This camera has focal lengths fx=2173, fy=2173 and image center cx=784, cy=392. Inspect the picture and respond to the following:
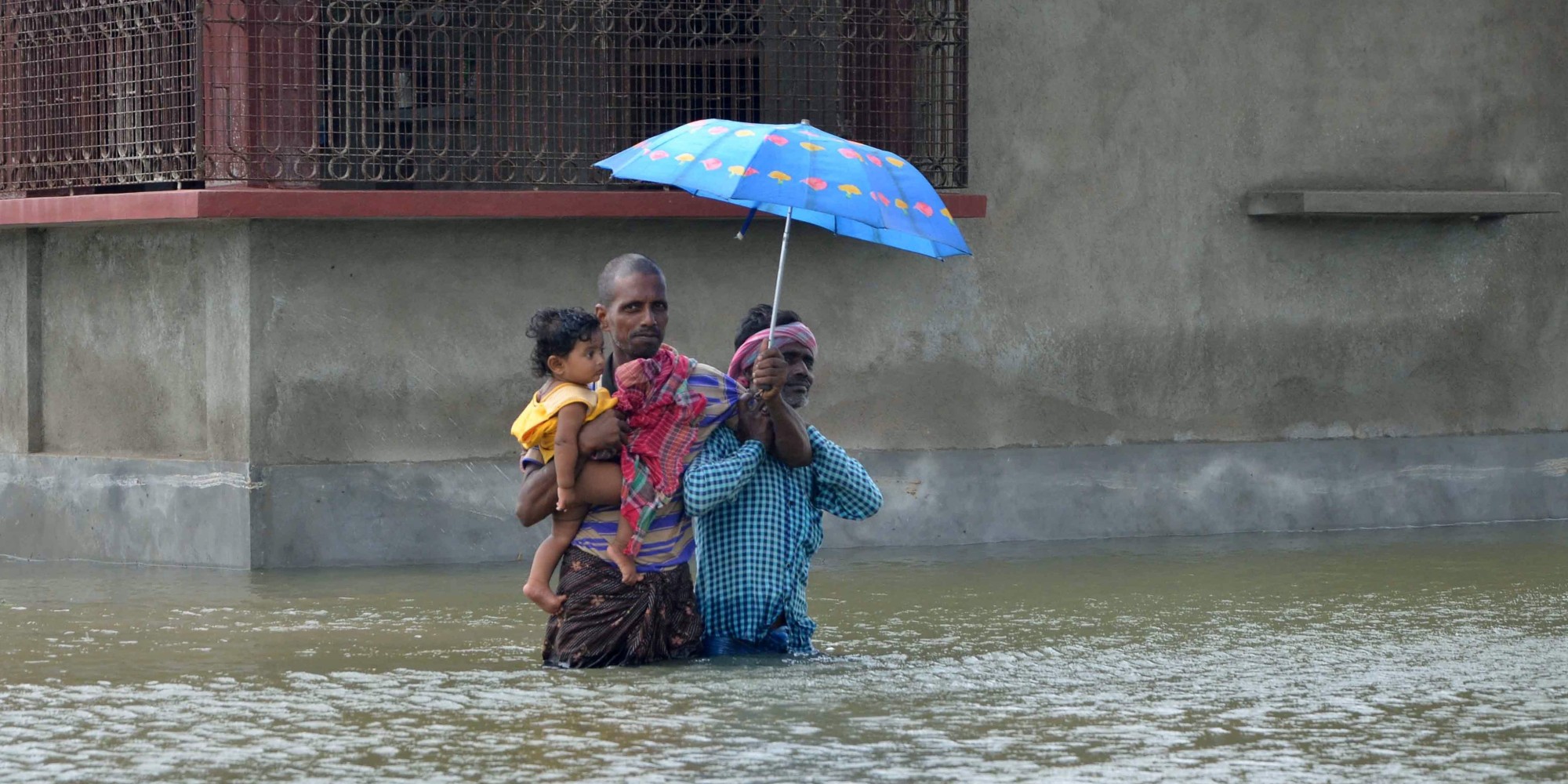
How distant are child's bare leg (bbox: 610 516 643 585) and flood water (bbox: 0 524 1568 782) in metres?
0.29

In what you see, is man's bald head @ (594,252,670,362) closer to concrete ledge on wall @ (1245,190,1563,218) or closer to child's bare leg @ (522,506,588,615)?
child's bare leg @ (522,506,588,615)

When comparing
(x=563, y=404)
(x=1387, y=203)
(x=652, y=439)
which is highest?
(x=1387, y=203)

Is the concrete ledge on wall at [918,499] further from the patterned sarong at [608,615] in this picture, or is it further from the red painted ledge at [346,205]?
the patterned sarong at [608,615]

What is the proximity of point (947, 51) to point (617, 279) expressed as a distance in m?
4.62

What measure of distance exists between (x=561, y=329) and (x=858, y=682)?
4.45 ft

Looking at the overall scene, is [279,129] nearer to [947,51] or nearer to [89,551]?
[89,551]

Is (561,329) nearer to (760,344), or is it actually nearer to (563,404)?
(563,404)

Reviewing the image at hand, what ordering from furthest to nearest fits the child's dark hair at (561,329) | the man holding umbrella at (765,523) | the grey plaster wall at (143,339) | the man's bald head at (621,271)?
the grey plaster wall at (143,339) < the man holding umbrella at (765,523) < the man's bald head at (621,271) < the child's dark hair at (561,329)

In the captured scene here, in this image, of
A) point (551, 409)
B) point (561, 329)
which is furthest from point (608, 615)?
point (561, 329)

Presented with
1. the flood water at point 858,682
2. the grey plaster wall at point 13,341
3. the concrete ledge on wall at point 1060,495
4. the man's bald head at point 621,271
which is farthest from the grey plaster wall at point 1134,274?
the man's bald head at point 621,271

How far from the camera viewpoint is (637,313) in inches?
258

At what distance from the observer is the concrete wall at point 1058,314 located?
9828 millimetres

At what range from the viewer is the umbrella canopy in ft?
20.6

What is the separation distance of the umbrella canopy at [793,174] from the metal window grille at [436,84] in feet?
10.8
